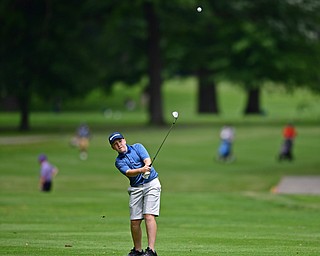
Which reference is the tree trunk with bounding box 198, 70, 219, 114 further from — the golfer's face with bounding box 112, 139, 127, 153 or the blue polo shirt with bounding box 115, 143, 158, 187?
the golfer's face with bounding box 112, 139, 127, 153

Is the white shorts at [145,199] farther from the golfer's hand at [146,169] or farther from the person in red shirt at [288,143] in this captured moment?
the person in red shirt at [288,143]

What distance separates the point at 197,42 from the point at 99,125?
9.16m

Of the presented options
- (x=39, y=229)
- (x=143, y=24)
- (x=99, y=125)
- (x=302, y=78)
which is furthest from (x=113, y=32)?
(x=39, y=229)

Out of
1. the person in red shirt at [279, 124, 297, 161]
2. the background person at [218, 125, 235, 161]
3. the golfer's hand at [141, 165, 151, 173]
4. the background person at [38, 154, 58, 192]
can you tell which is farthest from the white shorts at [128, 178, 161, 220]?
the background person at [218, 125, 235, 161]

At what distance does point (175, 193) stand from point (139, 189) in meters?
19.0

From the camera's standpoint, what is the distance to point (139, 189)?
14625 mm

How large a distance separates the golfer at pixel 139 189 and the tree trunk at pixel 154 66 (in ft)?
171

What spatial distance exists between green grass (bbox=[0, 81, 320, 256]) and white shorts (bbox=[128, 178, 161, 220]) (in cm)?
92

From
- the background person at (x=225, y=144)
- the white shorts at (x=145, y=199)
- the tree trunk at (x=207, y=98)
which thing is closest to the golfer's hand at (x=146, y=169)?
the white shorts at (x=145, y=199)

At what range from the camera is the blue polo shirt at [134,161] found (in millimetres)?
14477

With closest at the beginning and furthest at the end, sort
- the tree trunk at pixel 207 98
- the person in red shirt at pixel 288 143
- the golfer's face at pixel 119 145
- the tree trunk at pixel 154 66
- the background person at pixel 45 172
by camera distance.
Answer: the golfer's face at pixel 119 145 < the background person at pixel 45 172 < the person in red shirt at pixel 288 143 < the tree trunk at pixel 154 66 < the tree trunk at pixel 207 98

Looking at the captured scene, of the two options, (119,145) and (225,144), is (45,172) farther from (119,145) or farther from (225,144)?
(119,145)

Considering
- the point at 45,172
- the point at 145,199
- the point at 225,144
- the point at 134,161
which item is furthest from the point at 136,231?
the point at 225,144

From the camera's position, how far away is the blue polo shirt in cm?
1448
